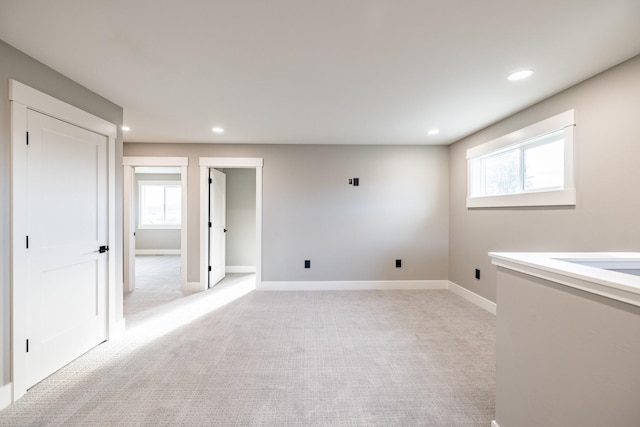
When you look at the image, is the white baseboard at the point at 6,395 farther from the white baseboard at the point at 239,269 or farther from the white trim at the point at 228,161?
the white baseboard at the point at 239,269

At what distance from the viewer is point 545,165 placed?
2688 millimetres

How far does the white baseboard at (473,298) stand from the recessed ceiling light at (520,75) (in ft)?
8.09

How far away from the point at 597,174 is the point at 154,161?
204 inches

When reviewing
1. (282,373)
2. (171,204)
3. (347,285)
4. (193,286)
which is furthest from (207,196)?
(171,204)

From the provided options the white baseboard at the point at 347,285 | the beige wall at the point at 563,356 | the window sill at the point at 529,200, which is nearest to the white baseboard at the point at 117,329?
the white baseboard at the point at 347,285

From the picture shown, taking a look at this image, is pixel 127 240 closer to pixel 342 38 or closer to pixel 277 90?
pixel 277 90

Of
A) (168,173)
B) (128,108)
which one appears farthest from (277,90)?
(168,173)

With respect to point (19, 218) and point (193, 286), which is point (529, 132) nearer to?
point (19, 218)

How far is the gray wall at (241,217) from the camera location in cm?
540

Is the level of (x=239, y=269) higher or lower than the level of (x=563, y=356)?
lower

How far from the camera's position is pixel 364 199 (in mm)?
4285

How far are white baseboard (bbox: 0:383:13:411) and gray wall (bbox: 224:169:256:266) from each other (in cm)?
370

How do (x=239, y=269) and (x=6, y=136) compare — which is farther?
(x=239, y=269)

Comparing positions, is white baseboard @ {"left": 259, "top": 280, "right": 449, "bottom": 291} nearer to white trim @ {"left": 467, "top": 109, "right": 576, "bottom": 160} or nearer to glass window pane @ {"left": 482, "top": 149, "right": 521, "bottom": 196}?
glass window pane @ {"left": 482, "top": 149, "right": 521, "bottom": 196}
